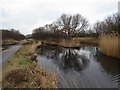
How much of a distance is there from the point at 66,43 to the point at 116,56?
2260 cm

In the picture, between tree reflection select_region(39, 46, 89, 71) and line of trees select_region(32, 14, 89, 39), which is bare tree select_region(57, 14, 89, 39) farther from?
tree reflection select_region(39, 46, 89, 71)

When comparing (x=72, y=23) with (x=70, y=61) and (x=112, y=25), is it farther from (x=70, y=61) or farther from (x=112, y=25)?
(x=70, y=61)

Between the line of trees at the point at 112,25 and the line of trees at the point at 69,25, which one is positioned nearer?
the line of trees at the point at 112,25

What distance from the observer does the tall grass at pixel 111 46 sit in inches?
842

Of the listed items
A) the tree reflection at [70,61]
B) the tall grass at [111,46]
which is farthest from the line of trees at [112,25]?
the tall grass at [111,46]

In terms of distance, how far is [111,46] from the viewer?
22281 mm

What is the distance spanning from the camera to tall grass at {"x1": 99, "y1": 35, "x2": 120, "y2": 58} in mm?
21381

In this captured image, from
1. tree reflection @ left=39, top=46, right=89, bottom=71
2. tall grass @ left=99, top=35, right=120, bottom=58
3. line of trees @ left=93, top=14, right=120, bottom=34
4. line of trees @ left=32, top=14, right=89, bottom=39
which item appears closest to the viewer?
tree reflection @ left=39, top=46, right=89, bottom=71

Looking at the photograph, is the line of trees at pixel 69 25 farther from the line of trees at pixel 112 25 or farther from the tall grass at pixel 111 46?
the tall grass at pixel 111 46

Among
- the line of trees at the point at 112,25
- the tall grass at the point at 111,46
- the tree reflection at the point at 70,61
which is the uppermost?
the line of trees at the point at 112,25

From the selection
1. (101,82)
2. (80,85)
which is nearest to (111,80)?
(101,82)

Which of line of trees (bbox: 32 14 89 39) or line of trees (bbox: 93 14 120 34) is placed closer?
line of trees (bbox: 93 14 120 34)

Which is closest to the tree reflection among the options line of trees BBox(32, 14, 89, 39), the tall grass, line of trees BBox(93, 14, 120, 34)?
the tall grass

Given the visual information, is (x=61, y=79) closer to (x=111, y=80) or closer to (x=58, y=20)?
(x=111, y=80)
